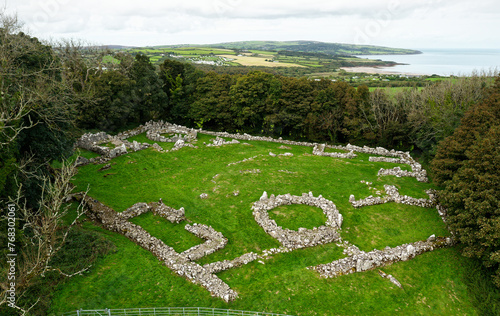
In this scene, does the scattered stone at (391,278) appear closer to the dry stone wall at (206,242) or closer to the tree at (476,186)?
the tree at (476,186)

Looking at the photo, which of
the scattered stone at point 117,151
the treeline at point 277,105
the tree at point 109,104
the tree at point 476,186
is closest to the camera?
the tree at point 476,186

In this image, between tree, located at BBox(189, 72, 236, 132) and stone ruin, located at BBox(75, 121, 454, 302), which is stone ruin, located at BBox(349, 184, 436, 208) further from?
tree, located at BBox(189, 72, 236, 132)

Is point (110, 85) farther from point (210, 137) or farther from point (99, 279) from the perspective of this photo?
point (99, 279)

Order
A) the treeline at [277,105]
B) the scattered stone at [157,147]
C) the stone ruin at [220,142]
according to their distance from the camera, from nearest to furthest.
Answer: the scattered stone at [157,147] → the stone ruin at [220,142] → the treeline at [277,105]

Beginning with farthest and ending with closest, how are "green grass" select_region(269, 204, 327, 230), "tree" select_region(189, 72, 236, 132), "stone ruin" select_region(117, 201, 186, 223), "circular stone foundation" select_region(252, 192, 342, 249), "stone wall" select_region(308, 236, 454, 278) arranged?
"tree" select_region(189, 72, 236, 132), "stone ruin" select_region(117, 201, 186, 223), "green grass" select_region(269, 204, 327, 230), "circular stone foundation" select_region(252, 192, 342, 249), "stone wall" select_region(308, 236, 454, 278)

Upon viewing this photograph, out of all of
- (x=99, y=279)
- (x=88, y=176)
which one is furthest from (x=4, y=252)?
(x=88, y=176)

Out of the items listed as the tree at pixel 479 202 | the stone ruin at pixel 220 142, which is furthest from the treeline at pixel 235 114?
the stone ruin at pixel 220 142

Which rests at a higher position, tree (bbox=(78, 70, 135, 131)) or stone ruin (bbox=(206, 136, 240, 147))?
tree (bbox=(78, 70, 135, 131))

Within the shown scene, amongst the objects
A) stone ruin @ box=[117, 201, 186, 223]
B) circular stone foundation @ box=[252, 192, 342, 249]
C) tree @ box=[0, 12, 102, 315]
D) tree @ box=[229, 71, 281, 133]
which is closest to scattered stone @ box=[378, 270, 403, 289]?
circular stone foundation @ box=[252, 192, 342, 249]
